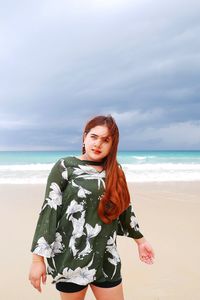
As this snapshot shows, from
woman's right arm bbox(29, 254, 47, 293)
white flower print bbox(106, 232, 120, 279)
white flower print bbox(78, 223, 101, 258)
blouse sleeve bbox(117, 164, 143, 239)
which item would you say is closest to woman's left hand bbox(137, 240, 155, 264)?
blouse sleeve bbox(117, 164, 143, 239)

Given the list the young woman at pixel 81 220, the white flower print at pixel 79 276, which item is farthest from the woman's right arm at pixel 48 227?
the white flower print at pixel 79 276

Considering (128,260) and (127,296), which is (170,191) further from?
(127,296)

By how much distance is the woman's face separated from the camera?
234 cm

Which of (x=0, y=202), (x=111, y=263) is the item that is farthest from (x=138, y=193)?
(x=111, y=263)

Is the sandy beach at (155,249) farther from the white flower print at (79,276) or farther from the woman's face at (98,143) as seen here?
the woman's face at (98,143)

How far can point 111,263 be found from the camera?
238 centimetres

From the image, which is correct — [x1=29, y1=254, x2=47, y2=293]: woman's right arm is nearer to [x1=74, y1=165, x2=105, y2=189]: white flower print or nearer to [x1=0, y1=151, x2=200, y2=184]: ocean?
[x1=74, y1=165, x2=105, y2=189]: white flower print

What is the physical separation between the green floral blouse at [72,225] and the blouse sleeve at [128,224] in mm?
275

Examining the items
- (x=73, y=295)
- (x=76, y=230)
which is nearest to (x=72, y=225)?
(x=76, y=230)

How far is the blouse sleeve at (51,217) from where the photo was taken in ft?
7.20

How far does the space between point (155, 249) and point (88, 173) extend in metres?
3.58

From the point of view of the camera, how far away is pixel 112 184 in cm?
226

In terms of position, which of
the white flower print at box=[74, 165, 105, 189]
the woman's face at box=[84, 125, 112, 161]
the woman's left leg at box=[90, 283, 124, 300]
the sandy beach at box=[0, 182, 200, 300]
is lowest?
the sandy beach at box=[0, 182, 200, 300]

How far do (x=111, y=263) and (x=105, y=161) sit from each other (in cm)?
62
